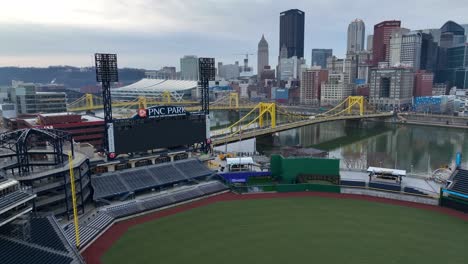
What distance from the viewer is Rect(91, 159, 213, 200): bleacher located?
1447 inches

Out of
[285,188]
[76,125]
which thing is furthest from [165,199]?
[76,125]

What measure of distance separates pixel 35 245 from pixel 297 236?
20.6m

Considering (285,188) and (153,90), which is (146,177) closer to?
(285,188)

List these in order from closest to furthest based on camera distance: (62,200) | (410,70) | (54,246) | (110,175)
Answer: (54,246) < (62,200) < (110,175) < (410,70)

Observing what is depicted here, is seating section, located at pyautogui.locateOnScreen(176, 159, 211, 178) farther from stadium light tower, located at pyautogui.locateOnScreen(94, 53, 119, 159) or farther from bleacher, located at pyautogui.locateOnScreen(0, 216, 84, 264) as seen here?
bleacher, located at pyautogui.locateOnScreen(0, 216, 84, 264)

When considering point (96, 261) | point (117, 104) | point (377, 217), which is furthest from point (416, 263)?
point (117, 104)

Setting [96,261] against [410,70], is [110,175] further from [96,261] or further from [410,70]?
[410,70]

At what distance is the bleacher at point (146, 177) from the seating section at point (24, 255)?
39.4 ft

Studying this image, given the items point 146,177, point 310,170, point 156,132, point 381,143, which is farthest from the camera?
point 381,143

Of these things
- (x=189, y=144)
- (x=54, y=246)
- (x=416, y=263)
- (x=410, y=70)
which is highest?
(x=410, y=70)

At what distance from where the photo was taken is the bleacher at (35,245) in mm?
21922

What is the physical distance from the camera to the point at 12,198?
77.8ft

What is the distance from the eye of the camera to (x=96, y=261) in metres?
25.4

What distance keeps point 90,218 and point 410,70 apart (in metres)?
161
